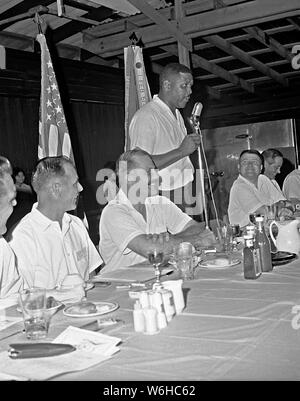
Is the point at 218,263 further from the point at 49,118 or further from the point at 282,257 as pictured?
the point at 49,118

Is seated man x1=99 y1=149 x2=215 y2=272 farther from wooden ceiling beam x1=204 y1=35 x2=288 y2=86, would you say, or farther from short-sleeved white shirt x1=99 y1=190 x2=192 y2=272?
wooden ceiling beam x1=204 y1=35 x2=288 y2=86

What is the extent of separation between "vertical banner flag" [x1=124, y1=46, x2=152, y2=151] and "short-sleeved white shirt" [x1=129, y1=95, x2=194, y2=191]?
1.32 meters

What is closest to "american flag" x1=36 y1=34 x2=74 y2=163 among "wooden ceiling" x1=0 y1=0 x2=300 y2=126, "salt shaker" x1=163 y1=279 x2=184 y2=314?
"wooden ceiling" x1=0 y1=0 x2=300 y2=126

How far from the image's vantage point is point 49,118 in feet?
14.9

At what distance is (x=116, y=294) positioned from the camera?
1.78m

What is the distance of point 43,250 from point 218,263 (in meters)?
0.76

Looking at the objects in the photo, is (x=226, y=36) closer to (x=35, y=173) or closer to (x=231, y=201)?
(x=231, y=201)

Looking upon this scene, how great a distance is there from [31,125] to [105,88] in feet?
4.75

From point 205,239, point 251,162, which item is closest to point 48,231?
point 205,239

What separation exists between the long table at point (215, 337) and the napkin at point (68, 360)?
0.02m

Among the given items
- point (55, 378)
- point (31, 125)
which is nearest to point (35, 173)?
point (55, 378)

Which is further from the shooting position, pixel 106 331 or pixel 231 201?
pixel 231 201

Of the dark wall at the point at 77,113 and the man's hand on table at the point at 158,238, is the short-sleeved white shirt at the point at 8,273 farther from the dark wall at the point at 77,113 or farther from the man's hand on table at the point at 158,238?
the dark wall at the point at 77,113

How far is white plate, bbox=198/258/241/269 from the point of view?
215 centimetres
